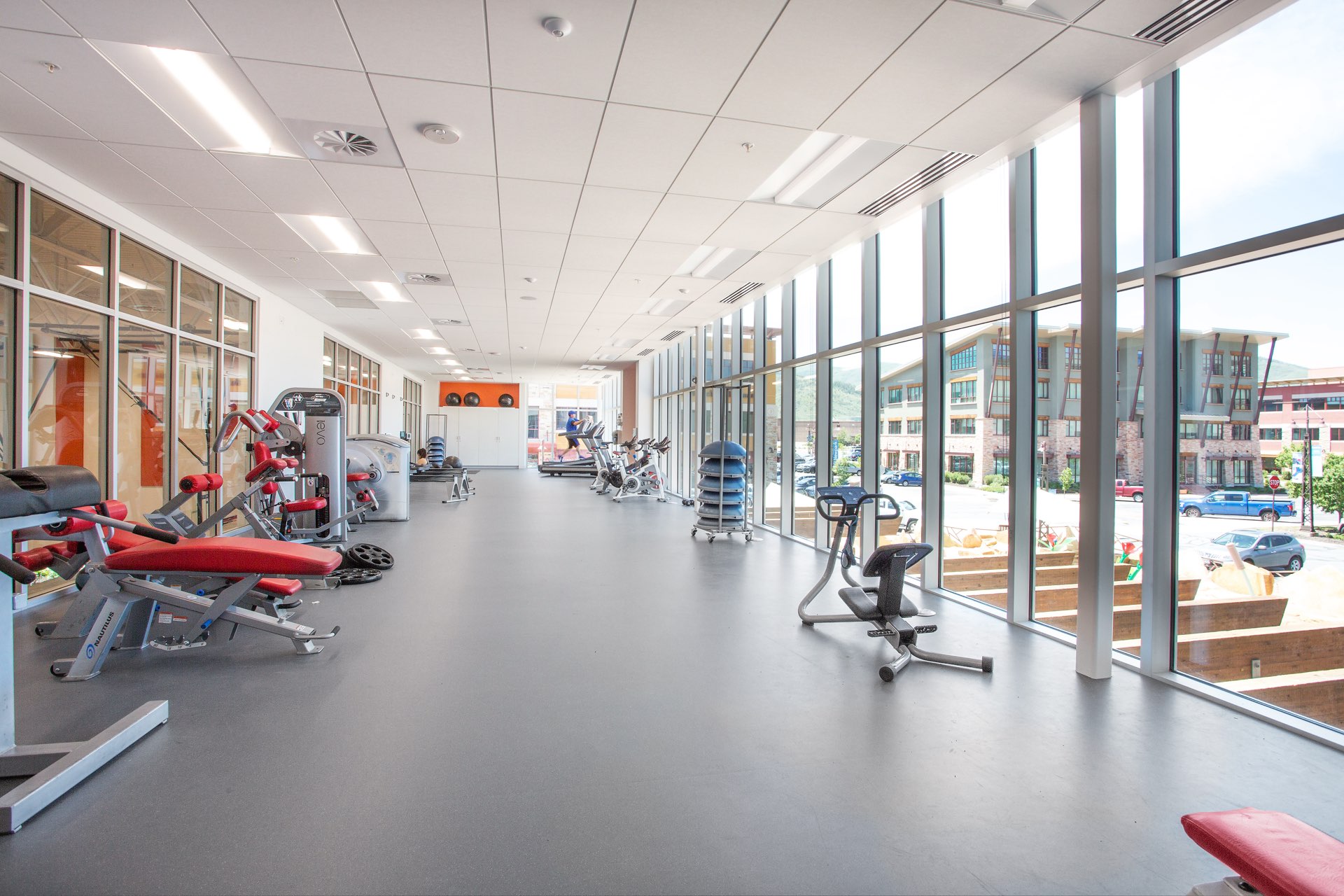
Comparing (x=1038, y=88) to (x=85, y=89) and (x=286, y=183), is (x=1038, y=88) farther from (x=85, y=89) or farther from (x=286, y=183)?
(x=85, y=89)

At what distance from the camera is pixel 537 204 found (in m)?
5.04

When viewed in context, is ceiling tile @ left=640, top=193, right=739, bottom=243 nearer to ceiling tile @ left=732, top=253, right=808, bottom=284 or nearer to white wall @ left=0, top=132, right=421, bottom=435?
ceiling tile @ left=732, top=253, right=808, bottom=284

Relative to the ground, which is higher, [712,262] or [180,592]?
[712,262]

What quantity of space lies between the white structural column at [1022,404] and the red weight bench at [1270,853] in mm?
2855

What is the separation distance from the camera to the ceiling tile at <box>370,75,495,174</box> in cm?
334

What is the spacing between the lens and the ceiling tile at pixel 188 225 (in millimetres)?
5223

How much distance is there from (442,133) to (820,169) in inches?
102

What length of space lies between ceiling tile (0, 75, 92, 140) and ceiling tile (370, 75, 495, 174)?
6.16ft

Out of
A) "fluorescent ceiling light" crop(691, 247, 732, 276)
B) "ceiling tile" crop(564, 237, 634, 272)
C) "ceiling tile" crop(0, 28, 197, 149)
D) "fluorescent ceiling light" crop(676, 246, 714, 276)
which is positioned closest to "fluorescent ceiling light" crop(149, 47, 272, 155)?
"ceiling tile" crop(0, 28, 197, 149)

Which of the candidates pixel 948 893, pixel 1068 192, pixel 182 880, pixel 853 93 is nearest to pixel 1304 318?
pixel 1068 192

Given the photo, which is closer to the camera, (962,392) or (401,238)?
(962,392)

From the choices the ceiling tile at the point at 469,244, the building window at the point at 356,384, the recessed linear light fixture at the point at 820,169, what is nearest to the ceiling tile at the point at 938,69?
the recessed linear light fixture at the point at 820,169

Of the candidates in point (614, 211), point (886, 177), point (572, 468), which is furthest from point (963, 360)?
point (572, 468)

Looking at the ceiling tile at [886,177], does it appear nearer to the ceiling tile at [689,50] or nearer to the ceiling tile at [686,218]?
the ceiling tile at [686,218]
